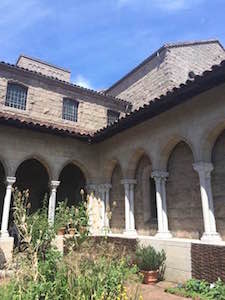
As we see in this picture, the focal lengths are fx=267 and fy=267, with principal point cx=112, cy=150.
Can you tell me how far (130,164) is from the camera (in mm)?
9672

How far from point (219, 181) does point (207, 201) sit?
685 mm

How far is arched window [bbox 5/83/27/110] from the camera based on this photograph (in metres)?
11.6

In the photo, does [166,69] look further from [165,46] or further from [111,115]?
[111,115]

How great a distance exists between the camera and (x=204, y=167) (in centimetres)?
684

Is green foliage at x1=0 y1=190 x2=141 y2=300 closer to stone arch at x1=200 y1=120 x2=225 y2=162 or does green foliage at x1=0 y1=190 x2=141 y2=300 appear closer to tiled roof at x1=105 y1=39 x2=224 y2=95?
stone arch at x1=200 y1=120 x2=225 y2=162

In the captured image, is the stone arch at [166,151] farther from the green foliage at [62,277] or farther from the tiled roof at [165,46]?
the tiled roof at [165,46]

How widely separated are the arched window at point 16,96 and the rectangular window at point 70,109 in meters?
1.93

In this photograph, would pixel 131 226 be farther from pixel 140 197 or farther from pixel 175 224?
pixel 175 224

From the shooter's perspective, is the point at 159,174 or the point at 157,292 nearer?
the point at 157,292

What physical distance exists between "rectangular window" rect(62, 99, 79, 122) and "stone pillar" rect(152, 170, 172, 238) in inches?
244

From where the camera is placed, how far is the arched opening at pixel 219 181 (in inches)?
266

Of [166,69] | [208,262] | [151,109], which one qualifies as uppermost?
[166,69]

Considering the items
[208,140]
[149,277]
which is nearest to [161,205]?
[149,277]

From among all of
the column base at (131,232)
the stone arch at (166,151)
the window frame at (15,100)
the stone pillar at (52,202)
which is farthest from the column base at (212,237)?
the window frame at (15,100)
